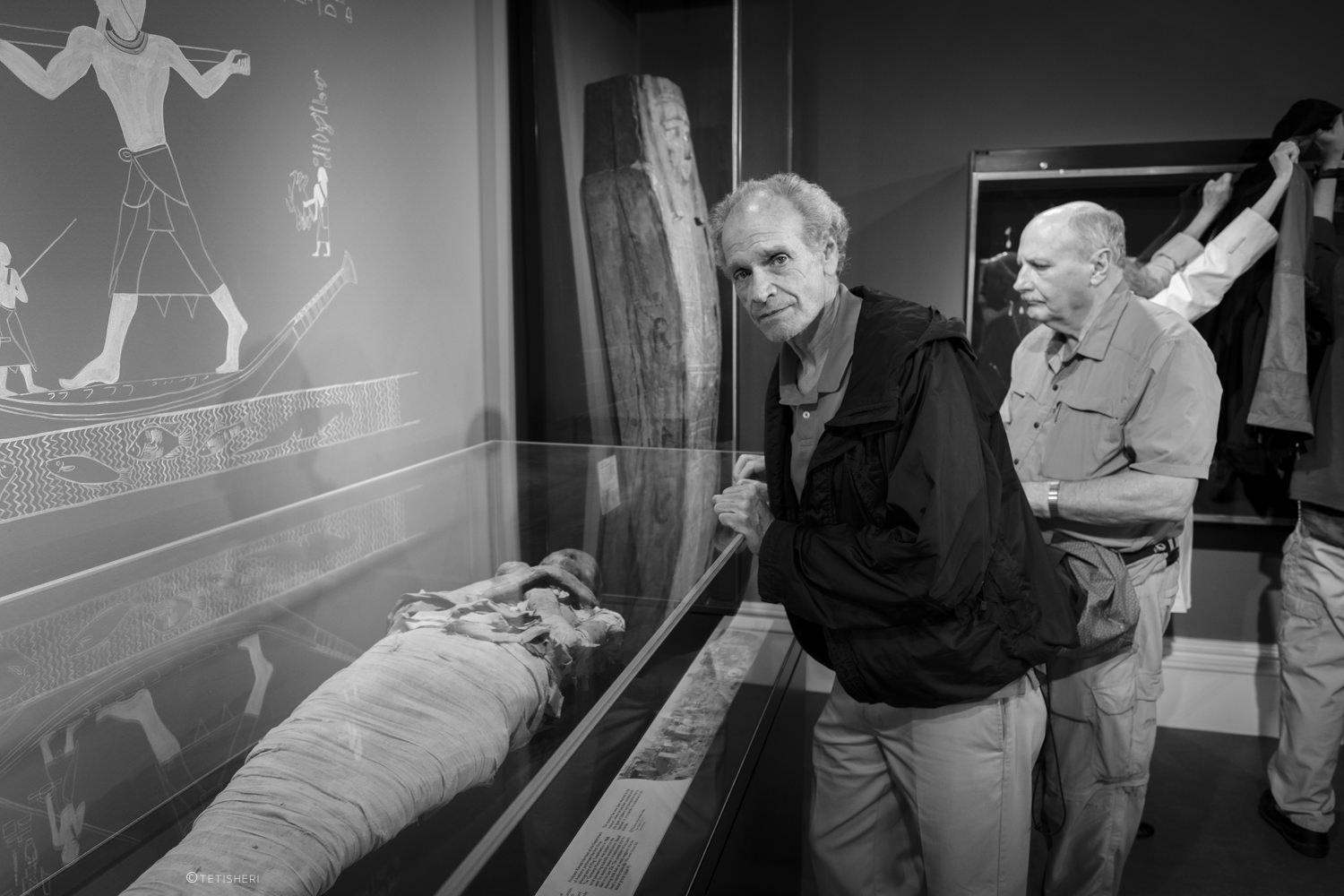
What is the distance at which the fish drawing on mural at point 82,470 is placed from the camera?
1.43m

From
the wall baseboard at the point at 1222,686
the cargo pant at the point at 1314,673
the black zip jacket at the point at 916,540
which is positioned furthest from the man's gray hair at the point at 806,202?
the wall baseboard at the point at 1222,686

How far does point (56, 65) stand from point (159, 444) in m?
0.60

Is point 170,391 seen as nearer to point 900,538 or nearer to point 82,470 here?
point 82,470

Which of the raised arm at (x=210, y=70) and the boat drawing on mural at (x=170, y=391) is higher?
the raised arm at (x=210, y=70)

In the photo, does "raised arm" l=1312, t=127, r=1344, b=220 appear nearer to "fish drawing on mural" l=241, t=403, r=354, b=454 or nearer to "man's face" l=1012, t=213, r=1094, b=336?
"man's face" l=1012, t=213, r=1094, b=336

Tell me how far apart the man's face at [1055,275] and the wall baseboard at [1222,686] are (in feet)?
6.69

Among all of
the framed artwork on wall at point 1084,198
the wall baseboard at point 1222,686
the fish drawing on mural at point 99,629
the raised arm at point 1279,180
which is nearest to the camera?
the fish drawing on mural at point 99,629

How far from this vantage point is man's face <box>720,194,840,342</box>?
1487mm

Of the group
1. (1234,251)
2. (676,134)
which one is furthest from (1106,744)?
(676,134)

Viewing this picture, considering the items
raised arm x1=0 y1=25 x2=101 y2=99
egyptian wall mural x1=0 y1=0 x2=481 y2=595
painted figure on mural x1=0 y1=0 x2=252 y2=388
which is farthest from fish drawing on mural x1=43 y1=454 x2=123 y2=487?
raised arm x1=0 y1=25 x2=101 y2=99

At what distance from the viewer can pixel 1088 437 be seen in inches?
88.7

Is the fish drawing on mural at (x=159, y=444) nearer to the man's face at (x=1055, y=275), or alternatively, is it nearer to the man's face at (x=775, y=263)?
the man's face at (x=775, y=263)

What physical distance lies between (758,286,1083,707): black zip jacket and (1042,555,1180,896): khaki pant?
822mm

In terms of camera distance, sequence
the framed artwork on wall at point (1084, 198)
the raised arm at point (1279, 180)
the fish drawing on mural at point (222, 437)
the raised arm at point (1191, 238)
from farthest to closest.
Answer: the framed artwork on wall at point (1084, 198), the raised arm at point (1191, 238), the raised arm at point (1279, 180), the fish drawing on mural at point (222, 437)
